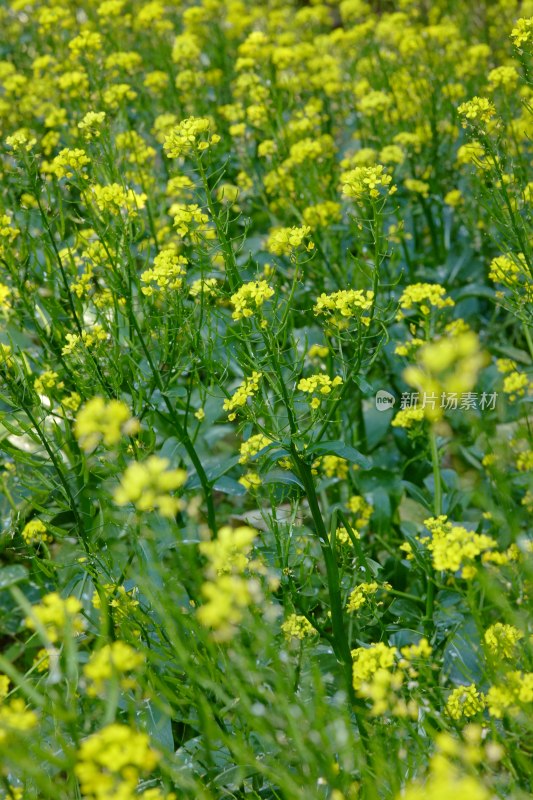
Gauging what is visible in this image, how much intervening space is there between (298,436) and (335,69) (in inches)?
115

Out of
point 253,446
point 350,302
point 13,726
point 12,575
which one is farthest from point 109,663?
point 12,575

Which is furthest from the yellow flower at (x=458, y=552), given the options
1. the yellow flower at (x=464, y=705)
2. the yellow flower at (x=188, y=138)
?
the yellow flower at (x=188, y=138)

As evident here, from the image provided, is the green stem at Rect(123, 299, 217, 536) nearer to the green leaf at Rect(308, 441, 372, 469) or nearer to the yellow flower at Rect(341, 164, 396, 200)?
the green leaf at Rect(308, 441, 372, 469)

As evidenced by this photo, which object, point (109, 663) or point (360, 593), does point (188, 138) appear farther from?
point (109, 663)

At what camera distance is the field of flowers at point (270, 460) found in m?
1.58

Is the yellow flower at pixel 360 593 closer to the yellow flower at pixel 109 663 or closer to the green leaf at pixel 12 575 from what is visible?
the yellow flower at pixel 109 663

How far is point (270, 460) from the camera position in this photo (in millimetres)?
2203

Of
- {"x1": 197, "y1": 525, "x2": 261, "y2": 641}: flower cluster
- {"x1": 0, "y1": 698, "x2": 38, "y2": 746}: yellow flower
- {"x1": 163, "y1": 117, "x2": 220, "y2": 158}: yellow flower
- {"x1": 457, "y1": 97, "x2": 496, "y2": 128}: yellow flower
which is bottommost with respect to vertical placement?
{"x1": 0, "y1": 698, "x2": 38, "y2": 746}: yellow flower

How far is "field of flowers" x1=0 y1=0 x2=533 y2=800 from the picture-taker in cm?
158

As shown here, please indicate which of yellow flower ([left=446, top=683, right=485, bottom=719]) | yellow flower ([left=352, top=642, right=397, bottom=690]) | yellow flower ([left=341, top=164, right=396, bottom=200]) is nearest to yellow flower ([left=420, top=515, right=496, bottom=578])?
yellow flower ([left=352, top=642, right=397, bottom=690])

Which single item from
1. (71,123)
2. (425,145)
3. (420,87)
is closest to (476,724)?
(425,145)

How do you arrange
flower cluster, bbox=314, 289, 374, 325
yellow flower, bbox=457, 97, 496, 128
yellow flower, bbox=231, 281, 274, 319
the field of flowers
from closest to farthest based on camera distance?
the field of flowers, yellow flower, bbox=231, 281, 274, 319, flower cluster, bbox=314, 289, 374, 325, yellow flower, bbox=457, 97, 496, 128

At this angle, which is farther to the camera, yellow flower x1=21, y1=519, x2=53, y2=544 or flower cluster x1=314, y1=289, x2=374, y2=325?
yellow flower x1=21, y1=519, x2=53, y2=544

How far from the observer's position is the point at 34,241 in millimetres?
2857
